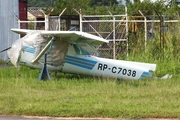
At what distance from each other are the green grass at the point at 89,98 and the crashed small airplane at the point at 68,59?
23.0 inches

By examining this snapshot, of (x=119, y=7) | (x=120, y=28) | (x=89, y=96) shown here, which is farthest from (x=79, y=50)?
(x=119, y=7)

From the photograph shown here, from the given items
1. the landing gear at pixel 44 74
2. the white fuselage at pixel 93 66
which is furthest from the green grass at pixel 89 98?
the white fuselage at pixel 93 66

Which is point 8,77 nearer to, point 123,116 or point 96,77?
point 96,77

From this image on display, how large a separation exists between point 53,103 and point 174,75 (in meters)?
5.96

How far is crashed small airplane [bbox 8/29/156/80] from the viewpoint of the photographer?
1409cm

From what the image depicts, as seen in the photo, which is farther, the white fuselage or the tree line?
the tree line

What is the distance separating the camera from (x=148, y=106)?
30.2 ft

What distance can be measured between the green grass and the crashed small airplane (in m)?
0.58

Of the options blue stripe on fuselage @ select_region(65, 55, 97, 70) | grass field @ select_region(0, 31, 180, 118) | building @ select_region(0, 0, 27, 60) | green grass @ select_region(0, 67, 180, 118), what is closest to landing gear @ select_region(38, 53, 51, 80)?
grass field @ select_region(0, 31, 180, 118)

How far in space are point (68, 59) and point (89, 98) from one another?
173 inches

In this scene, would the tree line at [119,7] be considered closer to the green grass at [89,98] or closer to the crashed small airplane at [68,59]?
the crashed small airplane at [68,59]

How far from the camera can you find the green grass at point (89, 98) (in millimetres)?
8719

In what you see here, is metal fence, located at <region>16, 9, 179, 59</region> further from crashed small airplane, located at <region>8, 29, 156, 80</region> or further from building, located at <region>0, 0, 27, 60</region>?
crashed small airplane, located at <region>8, 29, 156, 80</region>

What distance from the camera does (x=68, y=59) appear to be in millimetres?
14383
